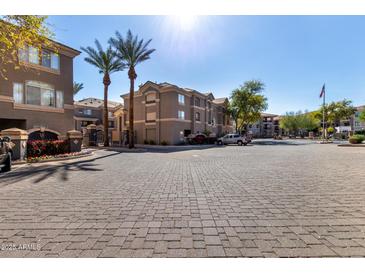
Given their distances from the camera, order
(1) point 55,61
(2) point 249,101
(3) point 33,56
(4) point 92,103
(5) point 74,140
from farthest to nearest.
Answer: (4) point 92,103, (2) point 249,101, (1) point 55,61, (3) point 33,56, (5) point 74,140

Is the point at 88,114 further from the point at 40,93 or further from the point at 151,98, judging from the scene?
the point at 40,93

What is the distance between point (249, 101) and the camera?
4456 centimetres

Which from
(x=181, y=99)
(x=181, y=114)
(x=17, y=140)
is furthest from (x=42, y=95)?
(x=181, y=99)

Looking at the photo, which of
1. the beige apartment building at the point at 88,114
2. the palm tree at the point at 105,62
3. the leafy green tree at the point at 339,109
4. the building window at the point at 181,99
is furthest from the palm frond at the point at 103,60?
the leafy green tree at the point at 339,109

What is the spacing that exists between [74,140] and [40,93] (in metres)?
6.10

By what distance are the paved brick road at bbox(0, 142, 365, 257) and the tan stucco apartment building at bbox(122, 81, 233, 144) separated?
23856 millimetres

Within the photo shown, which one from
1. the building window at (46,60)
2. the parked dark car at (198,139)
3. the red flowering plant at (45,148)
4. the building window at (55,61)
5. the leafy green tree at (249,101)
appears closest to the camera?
the red flowering plant at (45,148)

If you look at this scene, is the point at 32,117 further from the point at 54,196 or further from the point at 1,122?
the point at 54,196

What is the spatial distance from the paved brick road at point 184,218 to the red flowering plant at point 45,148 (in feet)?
21.9

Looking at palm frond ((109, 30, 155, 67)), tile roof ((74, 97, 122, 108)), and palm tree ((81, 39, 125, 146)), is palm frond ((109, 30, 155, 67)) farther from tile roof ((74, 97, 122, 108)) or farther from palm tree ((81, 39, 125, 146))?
tile roof ((74, 97, 122, 108))

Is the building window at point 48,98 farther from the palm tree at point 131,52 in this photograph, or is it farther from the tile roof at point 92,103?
the tile roof at point 92,103

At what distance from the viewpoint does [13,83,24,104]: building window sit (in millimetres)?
15438

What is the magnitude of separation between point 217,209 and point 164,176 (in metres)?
3.91

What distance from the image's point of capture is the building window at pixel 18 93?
15.4 metres
